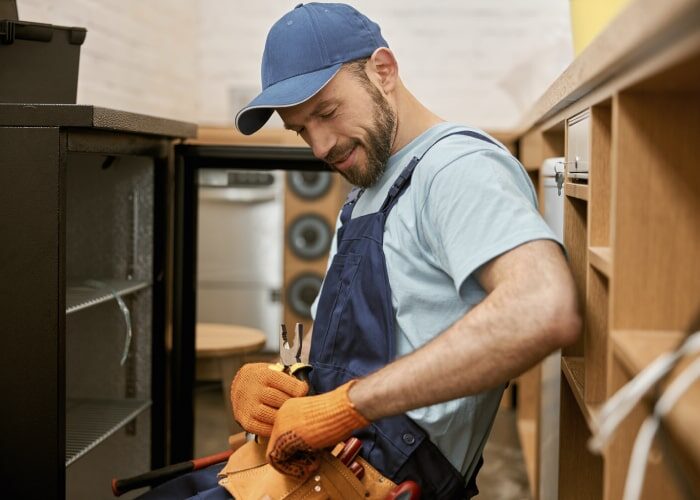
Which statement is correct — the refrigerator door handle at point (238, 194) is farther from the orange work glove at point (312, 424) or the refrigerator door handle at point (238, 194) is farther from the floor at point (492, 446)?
the orange work glove at point (312, 424)

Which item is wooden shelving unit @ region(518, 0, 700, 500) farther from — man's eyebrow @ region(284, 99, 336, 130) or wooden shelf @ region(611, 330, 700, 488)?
man's eyebrow @ region(284, 99, 336, 130)

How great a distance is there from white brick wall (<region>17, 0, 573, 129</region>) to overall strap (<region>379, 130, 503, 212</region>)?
3.15m

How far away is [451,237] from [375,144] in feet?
1.33

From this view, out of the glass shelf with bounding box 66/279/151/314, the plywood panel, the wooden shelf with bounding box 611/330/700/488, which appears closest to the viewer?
the wooden shelf with bounding box 611/330/700/488

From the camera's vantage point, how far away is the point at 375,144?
5.35ft

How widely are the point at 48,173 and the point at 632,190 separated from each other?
122 centimetres

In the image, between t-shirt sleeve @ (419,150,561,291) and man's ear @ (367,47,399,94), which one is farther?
man's ear @ (367,47,399,94)

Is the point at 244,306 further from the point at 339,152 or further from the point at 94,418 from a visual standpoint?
the point at 339,152

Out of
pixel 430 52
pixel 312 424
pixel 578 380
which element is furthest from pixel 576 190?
pixel 430 52

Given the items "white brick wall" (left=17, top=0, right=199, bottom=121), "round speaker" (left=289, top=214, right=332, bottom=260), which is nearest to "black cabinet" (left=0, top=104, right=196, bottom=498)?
"white brick wall" (left=17, top=0, right=199, bottom=121)

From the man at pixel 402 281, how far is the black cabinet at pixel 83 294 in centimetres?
46

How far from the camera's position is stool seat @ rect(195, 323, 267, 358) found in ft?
12.1

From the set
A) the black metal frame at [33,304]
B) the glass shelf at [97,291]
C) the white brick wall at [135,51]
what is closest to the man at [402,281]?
the black metal frame at [33,304]

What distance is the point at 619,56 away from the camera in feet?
3.47
